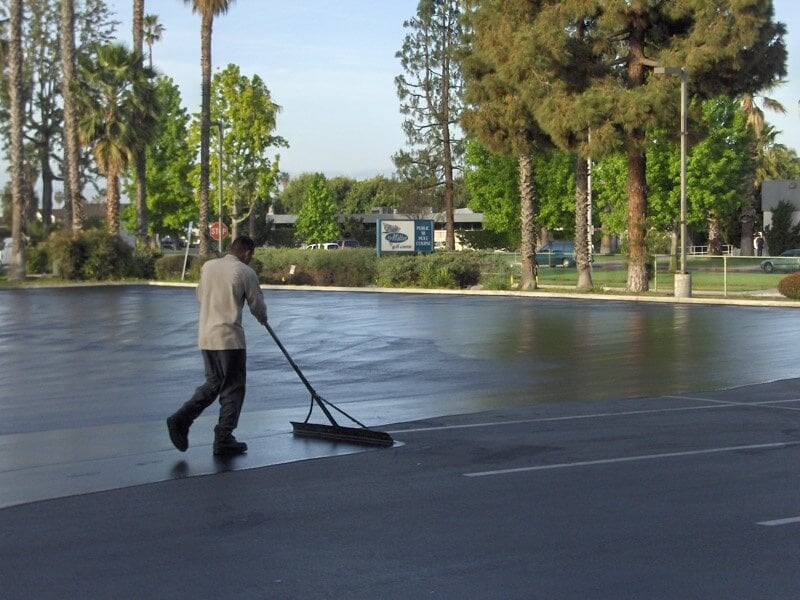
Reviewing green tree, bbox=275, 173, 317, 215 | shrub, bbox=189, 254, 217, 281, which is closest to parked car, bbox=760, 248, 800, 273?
shrub, bbox=189, 254, 217, 281

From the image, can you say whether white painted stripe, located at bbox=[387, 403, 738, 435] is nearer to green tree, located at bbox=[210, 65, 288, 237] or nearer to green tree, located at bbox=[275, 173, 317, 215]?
green tree, located at bbox=[210, 65, 288, 237]

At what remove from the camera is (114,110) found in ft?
185

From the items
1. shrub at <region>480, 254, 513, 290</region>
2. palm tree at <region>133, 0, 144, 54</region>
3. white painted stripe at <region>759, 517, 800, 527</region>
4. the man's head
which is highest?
palm tree at <region>133, 0, 144, 54</region>

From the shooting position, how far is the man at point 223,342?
9.93m

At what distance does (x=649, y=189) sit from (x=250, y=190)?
2414cm

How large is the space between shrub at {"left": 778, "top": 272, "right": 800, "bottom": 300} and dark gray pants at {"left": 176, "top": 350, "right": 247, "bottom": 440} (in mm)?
28504

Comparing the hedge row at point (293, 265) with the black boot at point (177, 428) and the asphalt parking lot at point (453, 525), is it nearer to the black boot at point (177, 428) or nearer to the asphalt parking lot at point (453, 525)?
the asphalt parking lot at point (453, 525)

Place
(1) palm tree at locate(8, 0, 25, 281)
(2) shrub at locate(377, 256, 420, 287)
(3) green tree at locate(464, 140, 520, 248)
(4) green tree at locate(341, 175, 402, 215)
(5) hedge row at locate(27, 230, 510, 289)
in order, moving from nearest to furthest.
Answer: (5) hedge row at locate(27, 230, 510, 289), (2) shrub at locate(377, 256, 420, 287), (1) palm tree at locate(8, 0, 25, 281), (3) green tree at locate(464, 140, 520, 248), (4) green tree at locate(341, 175, 402, 215)

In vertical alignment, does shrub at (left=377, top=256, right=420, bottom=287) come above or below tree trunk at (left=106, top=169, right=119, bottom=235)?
below

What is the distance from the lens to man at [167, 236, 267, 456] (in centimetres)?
993

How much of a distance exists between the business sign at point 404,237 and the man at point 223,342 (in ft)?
128

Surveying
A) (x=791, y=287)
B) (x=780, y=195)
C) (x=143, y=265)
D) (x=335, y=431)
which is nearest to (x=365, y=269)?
(x=143, y=265)

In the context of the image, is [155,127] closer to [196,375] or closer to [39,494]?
[196,375]

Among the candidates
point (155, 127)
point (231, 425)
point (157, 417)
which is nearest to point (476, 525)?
point (231, 425)
